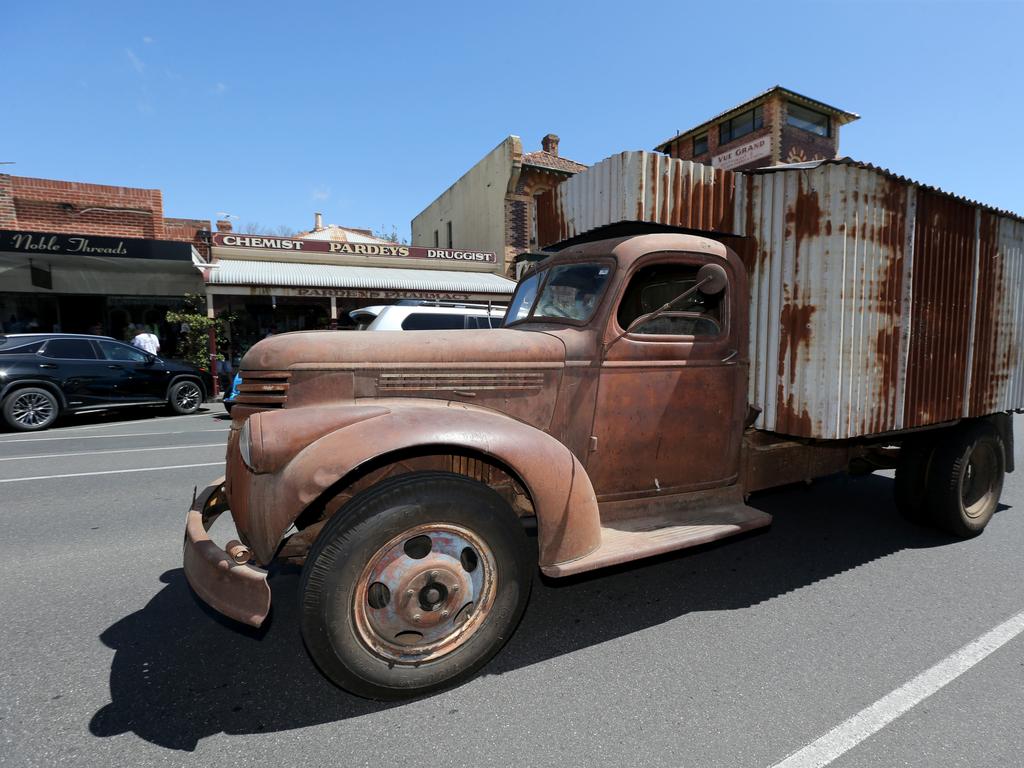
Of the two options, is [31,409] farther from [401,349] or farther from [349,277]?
[401,349]

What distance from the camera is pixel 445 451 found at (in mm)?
2455

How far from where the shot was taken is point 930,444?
4211 millimetres

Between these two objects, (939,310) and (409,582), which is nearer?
(409,582)

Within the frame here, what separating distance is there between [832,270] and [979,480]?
261 cm

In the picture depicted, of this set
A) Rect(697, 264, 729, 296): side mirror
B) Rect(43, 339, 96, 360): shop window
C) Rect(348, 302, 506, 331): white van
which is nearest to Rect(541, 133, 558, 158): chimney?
Rect(348, 302, 506, 331): white van

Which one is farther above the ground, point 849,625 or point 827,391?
point 827,391

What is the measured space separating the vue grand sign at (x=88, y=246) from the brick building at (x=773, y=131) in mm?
23144

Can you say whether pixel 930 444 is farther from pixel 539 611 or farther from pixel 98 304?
pixel 98 304

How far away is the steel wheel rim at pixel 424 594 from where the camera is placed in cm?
236

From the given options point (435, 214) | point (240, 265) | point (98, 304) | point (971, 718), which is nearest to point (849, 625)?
point (971, 718)

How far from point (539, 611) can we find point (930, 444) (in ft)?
10.8

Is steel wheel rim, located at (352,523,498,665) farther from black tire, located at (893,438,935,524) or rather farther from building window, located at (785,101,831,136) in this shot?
building window, located at (785,101,831,136)

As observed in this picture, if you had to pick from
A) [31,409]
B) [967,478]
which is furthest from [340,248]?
[967,478]

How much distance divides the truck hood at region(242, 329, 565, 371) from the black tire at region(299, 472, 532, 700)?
65cm
